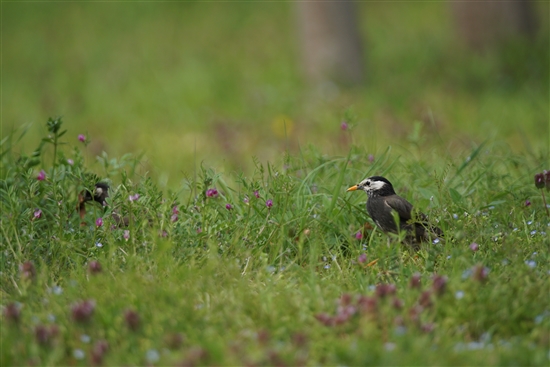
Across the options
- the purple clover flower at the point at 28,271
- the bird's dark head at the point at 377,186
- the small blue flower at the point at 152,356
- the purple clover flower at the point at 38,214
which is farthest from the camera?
the bird's dark head at the point at 377,186

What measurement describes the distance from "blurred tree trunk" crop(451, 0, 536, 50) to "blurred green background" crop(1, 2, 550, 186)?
23cm

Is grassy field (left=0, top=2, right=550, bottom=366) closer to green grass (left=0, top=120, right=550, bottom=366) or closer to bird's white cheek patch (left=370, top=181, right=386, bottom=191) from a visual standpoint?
green grass (left=0, top=120, right=550, bottom=366)

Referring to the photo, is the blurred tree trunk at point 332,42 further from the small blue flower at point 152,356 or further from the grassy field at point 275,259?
the small blue flower at point 152,356

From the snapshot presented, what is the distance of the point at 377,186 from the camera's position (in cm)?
477

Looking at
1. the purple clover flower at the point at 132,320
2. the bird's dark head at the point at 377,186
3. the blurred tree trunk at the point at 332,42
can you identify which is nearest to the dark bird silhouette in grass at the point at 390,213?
the bird's dark head at the point at 377,186

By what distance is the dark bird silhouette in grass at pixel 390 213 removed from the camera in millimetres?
4473

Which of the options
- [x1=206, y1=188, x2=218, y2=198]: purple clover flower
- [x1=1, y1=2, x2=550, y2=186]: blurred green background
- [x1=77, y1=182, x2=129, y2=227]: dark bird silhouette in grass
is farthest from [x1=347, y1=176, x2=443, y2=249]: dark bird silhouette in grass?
[x1=77, y1=182, x2=129, y2=227]: dark bird silhouette in grass

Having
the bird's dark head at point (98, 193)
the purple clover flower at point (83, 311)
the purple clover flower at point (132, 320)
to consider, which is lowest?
the purple clover flower at point (132, 320)

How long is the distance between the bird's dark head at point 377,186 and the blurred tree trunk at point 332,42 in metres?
6.05

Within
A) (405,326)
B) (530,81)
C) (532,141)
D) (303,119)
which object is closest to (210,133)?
(303,119)

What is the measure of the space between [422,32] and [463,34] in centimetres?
198

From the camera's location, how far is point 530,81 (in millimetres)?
10211

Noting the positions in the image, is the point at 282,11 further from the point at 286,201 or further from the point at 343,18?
the point at 286,201

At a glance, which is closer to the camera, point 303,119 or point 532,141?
point 532,141
